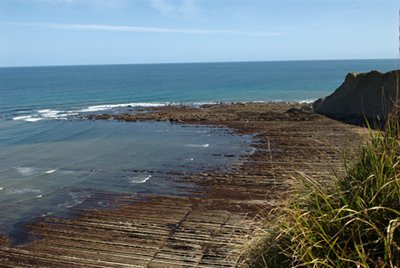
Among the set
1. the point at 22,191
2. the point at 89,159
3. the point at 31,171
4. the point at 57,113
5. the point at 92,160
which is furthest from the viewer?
the point at 57,113

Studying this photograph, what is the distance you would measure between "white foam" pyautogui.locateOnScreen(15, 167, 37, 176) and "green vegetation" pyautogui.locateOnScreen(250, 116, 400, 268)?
21.2m

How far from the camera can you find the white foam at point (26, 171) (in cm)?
2407

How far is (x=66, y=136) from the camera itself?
3659 centimetres

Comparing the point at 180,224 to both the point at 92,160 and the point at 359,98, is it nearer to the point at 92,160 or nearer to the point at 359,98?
the point at 92,160

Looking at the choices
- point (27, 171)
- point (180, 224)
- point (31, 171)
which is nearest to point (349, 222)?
point (180, 224)

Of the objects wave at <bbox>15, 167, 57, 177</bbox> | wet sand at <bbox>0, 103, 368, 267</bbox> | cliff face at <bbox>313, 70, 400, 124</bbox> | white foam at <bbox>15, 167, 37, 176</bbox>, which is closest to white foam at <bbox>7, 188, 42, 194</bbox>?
wave at <bbox>15, 167, 57, 177</bbox>

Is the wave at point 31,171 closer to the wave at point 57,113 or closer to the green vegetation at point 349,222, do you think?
the green vegetation at point 349,222

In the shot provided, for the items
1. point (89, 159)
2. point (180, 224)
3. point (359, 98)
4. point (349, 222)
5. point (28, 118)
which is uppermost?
point (349, 222)

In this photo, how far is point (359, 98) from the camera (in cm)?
3822

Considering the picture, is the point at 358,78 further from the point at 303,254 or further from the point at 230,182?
the point at 303,254

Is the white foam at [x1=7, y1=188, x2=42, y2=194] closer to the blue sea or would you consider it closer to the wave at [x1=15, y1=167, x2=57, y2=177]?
the blue sea

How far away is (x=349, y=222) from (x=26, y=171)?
23524mm

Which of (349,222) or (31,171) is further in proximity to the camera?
(31,171)

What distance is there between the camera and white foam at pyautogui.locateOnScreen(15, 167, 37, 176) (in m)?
24.1
